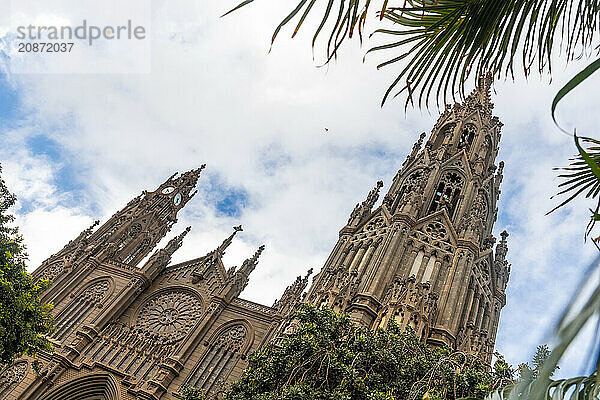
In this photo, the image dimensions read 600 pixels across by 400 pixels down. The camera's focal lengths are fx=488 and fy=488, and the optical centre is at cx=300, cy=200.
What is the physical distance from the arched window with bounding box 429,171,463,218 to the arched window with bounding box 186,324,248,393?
11.4m

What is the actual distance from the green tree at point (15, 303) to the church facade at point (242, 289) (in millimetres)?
6049

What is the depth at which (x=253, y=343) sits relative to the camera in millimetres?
22125

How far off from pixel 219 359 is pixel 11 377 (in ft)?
28.0

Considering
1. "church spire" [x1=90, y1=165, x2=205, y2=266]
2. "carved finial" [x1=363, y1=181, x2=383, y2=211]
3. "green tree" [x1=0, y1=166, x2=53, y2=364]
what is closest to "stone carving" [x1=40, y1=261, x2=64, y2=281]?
"church spire" [x1=90, y1=165, x2=205, y2=266]

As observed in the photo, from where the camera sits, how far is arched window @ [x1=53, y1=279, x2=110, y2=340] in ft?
73.8

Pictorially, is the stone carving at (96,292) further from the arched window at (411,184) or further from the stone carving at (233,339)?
the arched window at (411,184)

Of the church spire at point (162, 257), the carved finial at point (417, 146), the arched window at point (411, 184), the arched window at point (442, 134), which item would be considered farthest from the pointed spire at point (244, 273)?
the arched window at point (442, 134)

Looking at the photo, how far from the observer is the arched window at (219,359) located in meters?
20.3

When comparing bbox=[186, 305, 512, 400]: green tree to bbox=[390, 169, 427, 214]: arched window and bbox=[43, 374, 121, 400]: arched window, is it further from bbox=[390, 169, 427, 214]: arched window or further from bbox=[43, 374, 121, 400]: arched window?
bbox=[390, 169, 427, 214]: arched window

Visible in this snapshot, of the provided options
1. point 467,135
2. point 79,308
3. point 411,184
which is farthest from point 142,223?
point 467,135

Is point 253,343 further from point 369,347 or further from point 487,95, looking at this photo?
point 487,95

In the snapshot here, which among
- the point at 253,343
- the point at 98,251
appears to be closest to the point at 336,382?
the point at 253,343

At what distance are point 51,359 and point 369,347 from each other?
15.4 m

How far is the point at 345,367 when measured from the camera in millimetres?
10852
